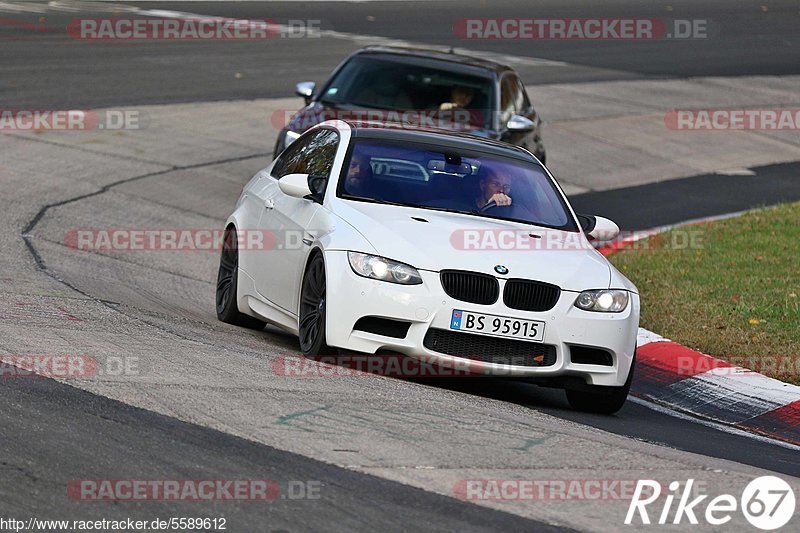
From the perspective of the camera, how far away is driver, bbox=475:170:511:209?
9.40 meters

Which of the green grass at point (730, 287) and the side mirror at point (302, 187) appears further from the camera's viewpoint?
the green grass at point (730, 287)

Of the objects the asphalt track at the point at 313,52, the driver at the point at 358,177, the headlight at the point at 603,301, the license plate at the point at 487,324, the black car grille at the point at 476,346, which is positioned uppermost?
the driver at the point at 358,177

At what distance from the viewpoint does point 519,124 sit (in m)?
15.2

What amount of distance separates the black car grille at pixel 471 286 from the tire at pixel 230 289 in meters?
2.45

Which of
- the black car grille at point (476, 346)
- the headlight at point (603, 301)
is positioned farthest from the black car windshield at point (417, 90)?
the black car grille at point (476, 346)

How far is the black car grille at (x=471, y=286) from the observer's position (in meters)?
8.23

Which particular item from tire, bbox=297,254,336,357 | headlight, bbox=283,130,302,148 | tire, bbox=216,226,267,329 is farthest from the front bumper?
headlight, bbox=283,130,302,148

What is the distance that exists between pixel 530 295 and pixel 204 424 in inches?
98.1

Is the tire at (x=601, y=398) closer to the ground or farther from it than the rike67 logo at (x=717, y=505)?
closer to the ground

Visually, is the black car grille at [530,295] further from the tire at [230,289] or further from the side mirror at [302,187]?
the tire at [230,289]

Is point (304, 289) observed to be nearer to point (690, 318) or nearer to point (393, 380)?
point (393, 380)

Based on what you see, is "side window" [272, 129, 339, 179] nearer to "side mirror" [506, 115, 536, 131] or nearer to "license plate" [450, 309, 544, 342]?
"license plate" [450, 309, 544, 342]

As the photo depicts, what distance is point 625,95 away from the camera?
26.1m

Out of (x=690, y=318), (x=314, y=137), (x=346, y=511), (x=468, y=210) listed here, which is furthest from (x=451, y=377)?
(x=346, y=511)
